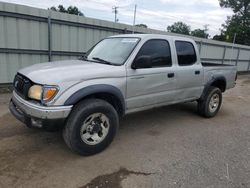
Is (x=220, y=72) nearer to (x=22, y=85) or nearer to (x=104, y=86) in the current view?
(x=104, y=86)

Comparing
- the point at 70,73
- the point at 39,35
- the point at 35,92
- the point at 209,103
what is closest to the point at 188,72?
the point at 209,103

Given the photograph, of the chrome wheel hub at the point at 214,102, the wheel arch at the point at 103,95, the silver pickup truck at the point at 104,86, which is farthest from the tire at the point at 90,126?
the chrome wheel hub at the point at 214,102

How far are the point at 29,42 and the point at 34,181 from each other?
18.5 ft

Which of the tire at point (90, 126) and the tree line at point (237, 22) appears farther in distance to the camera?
the tree line at point (237, 22)

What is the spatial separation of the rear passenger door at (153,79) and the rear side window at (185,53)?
0.32 meters

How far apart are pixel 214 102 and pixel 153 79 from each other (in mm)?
2574

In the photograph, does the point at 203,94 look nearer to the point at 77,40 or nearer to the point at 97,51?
the point at 97,51

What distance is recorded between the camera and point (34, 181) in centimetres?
281

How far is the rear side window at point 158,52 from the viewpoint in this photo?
412 centimetres

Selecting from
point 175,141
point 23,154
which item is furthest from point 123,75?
point 23,154

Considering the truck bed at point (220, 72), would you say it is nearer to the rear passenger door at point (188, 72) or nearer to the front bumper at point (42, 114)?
the rear passenger door at point (188, 72)

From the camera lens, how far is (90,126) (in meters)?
3.44

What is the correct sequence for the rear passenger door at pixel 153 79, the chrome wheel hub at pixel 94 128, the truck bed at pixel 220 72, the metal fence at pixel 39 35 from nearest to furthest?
the chrome wheel hub at pixel 94 128 < the rear passenger door at pixel 153 79 < the truck bed at pixel 220 72 < the metal fence at pixel 39 35

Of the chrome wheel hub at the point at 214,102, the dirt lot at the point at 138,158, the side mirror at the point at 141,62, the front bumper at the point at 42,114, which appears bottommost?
the dirt lot at the point at 138,158
